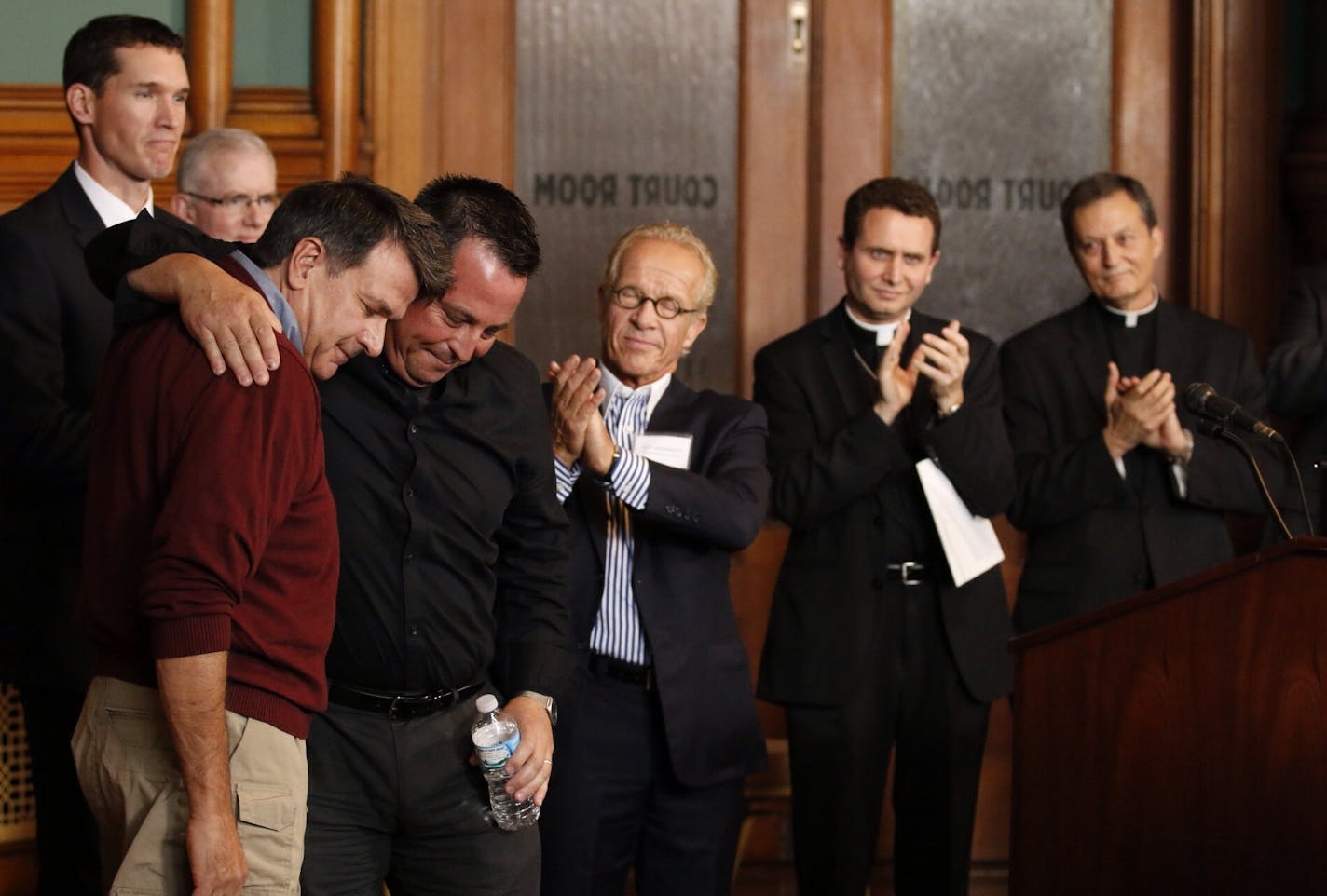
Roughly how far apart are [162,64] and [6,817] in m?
1.88

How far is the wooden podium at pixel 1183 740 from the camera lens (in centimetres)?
248

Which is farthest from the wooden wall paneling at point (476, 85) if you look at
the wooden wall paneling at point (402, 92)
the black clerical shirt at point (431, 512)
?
the black clerical shirt at point (431, 512)

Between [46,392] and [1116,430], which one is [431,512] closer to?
[46,392]

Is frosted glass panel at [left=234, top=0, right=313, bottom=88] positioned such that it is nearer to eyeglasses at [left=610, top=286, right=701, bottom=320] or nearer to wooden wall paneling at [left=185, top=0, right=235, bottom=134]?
wooden wall paneling at [left=185, top=0, right=235, bottom=134]

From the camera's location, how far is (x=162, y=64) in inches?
133

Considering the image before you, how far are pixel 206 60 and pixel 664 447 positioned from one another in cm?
194

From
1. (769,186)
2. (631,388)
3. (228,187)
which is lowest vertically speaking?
(631,388)

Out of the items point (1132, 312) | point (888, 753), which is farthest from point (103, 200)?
point (1132, 312)

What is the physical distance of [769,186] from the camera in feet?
15.5

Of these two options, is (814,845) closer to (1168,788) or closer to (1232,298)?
(1168,788)

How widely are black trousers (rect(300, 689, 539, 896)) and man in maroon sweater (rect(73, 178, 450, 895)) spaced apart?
240 millimetres

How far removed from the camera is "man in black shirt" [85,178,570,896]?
235 centimetres

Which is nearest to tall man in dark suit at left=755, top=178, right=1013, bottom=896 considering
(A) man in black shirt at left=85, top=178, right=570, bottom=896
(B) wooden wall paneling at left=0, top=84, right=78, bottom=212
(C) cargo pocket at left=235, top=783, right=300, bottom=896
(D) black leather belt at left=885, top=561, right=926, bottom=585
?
(D) black leather belt at left=885, top=561, right=926, bottom=585

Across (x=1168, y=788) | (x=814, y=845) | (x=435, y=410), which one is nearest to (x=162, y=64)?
(x=435, y=410)
